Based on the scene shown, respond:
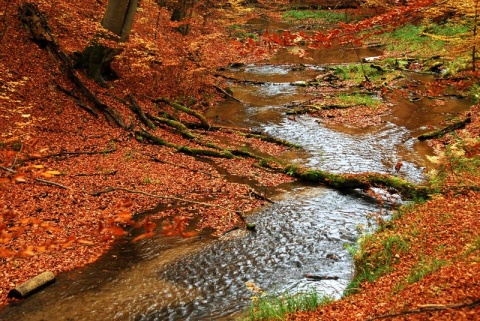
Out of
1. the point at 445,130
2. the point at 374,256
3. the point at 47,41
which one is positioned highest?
the point at 445,130

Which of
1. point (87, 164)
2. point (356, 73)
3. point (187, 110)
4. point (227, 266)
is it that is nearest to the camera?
point (227, 266)

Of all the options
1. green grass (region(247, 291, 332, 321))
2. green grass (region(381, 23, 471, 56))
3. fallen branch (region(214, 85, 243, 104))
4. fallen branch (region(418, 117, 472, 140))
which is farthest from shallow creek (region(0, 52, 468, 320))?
green grass (region(381, 23, 471, 56))

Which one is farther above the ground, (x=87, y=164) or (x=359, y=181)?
(x=359, y=181)

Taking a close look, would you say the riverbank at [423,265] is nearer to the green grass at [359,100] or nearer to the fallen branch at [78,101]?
the fallen branch at [78,101]

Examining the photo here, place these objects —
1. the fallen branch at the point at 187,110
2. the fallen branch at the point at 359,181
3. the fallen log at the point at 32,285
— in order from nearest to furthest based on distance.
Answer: the fallen log at the point at 32,285 < the fallen branch at the point at 359,181 < the fallen branch at the point at 187,110

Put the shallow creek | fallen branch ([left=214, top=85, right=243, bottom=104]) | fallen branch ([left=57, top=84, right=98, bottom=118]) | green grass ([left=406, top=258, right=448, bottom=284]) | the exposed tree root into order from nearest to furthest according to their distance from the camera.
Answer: green grass ([left=406, top=258, right=448, bottom=284]) < the shallow creek < fallen branch ([left=57, top=84, right=98, bottom=118]) < the exposed tree root < fallen branch ([left=214, top=85, right=243, bottom=104])

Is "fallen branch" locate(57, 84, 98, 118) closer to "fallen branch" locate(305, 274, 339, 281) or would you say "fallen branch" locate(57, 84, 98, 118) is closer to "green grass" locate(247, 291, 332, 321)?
"fallen branch" locate(305, 274, 339, 281)

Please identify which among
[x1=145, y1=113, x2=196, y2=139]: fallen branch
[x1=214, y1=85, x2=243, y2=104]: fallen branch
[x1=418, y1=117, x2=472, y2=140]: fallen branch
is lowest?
[x1=145, y1=113, x2=196, y2=139]: fallen branch

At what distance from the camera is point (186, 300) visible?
22.2 ft

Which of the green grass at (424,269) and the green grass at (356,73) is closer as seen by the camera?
the green grass at (424,269)

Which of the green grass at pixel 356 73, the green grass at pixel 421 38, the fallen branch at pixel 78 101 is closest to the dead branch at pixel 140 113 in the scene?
the fallen branch at pixel 78 101

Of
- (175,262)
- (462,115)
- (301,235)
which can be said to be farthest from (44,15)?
(462,115)

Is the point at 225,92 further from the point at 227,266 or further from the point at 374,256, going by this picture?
the point at 374,256

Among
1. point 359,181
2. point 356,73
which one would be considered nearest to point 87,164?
point 359,181
